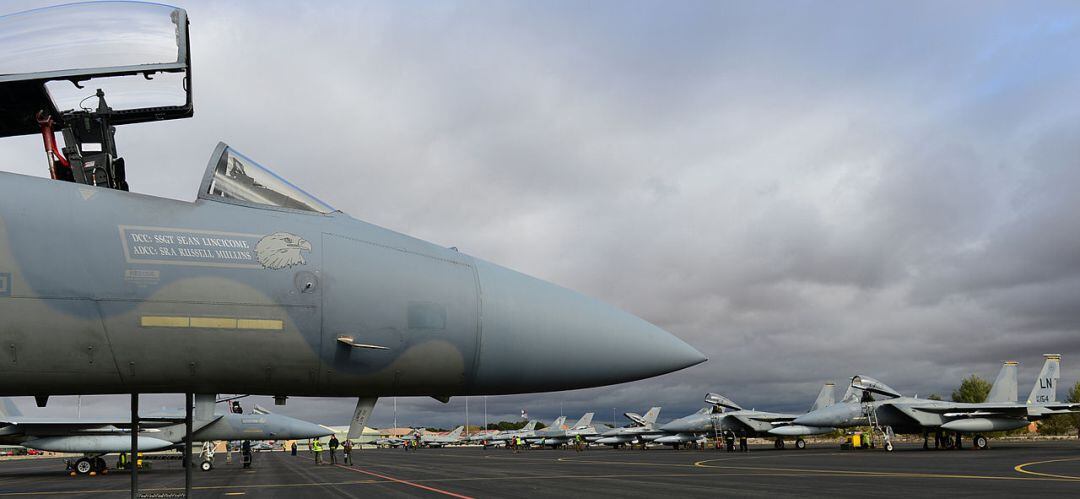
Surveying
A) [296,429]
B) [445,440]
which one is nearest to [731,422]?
[296,429]

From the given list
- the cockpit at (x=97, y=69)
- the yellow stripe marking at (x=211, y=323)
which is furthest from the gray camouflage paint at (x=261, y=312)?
the cockpit at (x=97, y=69)

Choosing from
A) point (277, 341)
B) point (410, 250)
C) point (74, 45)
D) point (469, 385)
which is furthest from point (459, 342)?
point (74, 45)

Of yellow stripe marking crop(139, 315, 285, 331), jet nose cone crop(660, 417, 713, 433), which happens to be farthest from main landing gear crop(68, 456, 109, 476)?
jet nose cone crop(660, 417, 713, 433)

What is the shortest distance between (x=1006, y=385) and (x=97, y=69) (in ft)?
168

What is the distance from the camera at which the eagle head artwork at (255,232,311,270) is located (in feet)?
15.3

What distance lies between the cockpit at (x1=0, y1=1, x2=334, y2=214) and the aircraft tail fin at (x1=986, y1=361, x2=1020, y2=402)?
49.6 meters

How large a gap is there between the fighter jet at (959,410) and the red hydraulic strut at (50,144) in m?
41.9

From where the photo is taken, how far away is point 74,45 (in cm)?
534

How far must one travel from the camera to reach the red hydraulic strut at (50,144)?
552 centimetres

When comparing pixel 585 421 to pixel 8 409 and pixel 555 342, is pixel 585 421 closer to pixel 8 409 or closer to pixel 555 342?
pixel 8 409

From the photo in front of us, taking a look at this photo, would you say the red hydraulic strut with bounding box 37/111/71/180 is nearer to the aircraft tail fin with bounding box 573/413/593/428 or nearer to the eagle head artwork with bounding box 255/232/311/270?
the eagle head artwork with bounding box 255/232/311/270

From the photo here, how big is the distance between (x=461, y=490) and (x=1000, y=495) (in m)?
11.6

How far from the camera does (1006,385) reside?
44375 mm

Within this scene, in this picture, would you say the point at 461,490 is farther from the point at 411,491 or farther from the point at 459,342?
the point at 459,342
